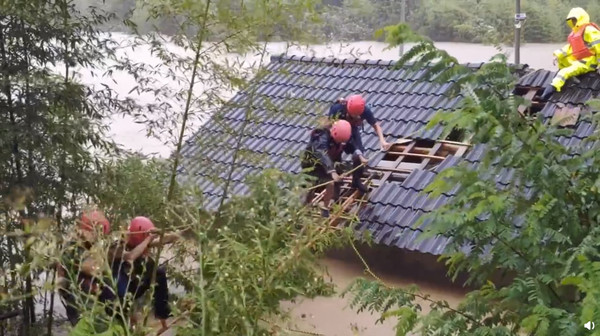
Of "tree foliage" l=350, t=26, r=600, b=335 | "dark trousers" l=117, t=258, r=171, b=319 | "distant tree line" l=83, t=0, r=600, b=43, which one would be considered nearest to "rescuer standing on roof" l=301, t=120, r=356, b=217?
"distant tree line" l=83, t=0, r=600, b=43

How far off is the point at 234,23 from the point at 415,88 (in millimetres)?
4367

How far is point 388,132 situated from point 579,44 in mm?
1938

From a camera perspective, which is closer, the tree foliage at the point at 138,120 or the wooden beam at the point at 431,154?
the tree foliage at the point at 138,120

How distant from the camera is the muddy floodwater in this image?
4.47 meters

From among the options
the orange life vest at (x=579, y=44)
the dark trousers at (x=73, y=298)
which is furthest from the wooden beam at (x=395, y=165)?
the dark trousers at (x=73, y=298)

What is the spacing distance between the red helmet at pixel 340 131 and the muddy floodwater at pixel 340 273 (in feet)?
Result: 1.78

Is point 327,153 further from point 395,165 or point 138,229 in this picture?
point 138,229

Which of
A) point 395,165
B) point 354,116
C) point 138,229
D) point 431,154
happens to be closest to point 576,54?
point 431,154

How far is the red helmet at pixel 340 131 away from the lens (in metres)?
5.86

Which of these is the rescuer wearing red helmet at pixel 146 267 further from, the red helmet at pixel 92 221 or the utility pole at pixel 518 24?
the utility pole at pixel 518 24

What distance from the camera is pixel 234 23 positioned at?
3.61 meters

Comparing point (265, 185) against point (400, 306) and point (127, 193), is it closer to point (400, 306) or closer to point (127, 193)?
point (127, 193)

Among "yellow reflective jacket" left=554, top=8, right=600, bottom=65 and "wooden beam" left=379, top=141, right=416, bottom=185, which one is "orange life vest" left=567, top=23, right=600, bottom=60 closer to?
"yellow reflective jacket" left=554, top=8, right=600, bottom=65

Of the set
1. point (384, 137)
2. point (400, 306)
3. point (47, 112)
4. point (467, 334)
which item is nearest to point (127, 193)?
point (47, 112)
